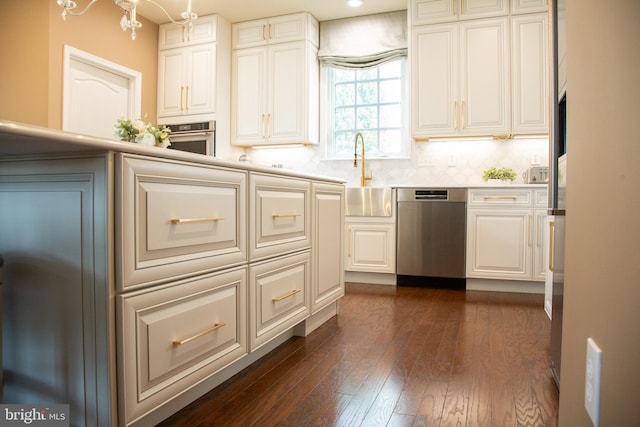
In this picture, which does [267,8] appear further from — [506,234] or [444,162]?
[506,234]

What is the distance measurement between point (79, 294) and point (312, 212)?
4.41 feet

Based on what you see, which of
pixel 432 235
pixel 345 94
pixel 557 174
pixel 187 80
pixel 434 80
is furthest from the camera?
pixel 345 94

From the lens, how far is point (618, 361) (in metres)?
0.66

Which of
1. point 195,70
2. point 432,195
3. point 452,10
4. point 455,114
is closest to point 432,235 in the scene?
point 432,195

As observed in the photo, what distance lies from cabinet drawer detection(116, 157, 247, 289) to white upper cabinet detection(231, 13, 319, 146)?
118 inches

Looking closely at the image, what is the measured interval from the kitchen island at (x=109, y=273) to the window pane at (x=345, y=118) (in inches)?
131

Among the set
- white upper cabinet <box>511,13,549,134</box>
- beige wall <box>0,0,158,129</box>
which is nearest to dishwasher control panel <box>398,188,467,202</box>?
white upper cabinet <box>511,13,549,134</box>

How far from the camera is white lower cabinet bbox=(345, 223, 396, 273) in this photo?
152 inches

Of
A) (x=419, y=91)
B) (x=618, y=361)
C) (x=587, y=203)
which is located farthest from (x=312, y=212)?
(x=419, y=91)

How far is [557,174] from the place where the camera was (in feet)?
5.71

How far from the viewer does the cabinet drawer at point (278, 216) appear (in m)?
1.76

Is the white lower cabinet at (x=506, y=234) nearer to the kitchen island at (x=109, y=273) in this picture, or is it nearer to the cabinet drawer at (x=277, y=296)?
the cabinet drawer at (x=277, y=296)

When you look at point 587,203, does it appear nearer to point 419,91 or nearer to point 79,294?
point 79,294

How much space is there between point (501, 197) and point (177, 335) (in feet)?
9.78
